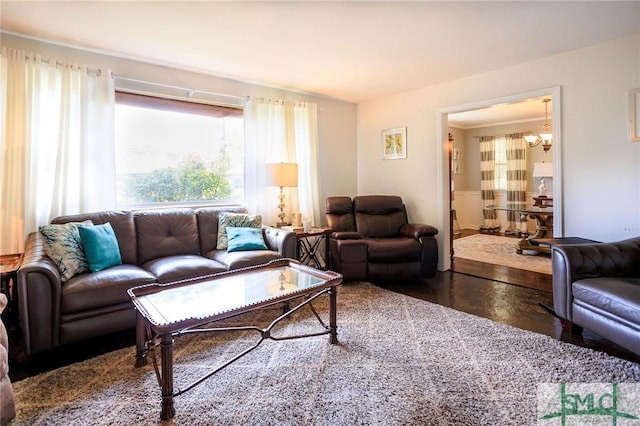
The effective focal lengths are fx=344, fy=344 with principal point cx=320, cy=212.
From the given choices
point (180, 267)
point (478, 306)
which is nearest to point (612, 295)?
point (478, 306)

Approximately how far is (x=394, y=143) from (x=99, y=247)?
144 inches

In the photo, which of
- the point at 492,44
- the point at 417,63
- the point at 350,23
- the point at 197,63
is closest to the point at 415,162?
the point at 417,63

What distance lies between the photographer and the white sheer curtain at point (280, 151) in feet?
13.2

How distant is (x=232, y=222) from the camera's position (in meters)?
3.46

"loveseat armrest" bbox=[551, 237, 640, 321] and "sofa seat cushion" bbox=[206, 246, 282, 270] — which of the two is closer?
"loveseat armrest" bbox=[551, 237, 640, 321]

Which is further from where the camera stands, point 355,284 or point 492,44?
point 355,284

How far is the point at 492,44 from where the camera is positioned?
300 centimetres

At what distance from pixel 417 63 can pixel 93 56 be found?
303 centimetres

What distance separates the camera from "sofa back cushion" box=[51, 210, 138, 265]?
2891 millimetres

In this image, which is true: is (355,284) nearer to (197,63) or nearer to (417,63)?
(417,63)

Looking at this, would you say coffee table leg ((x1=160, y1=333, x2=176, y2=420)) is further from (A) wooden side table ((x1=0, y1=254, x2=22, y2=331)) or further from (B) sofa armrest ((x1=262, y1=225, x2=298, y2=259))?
(B) sofa armrest ((x1=262, y1=225, x2=298, y2=259))

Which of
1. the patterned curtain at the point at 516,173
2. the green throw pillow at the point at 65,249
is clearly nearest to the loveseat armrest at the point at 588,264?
the green throw pillow at the point at 65,249

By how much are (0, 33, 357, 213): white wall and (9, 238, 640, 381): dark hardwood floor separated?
6.16ft

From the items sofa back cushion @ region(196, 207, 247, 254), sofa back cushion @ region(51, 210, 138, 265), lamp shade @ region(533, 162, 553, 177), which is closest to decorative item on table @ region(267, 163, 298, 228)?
sofa back cushion @ region(196, 207, 247, 254)
